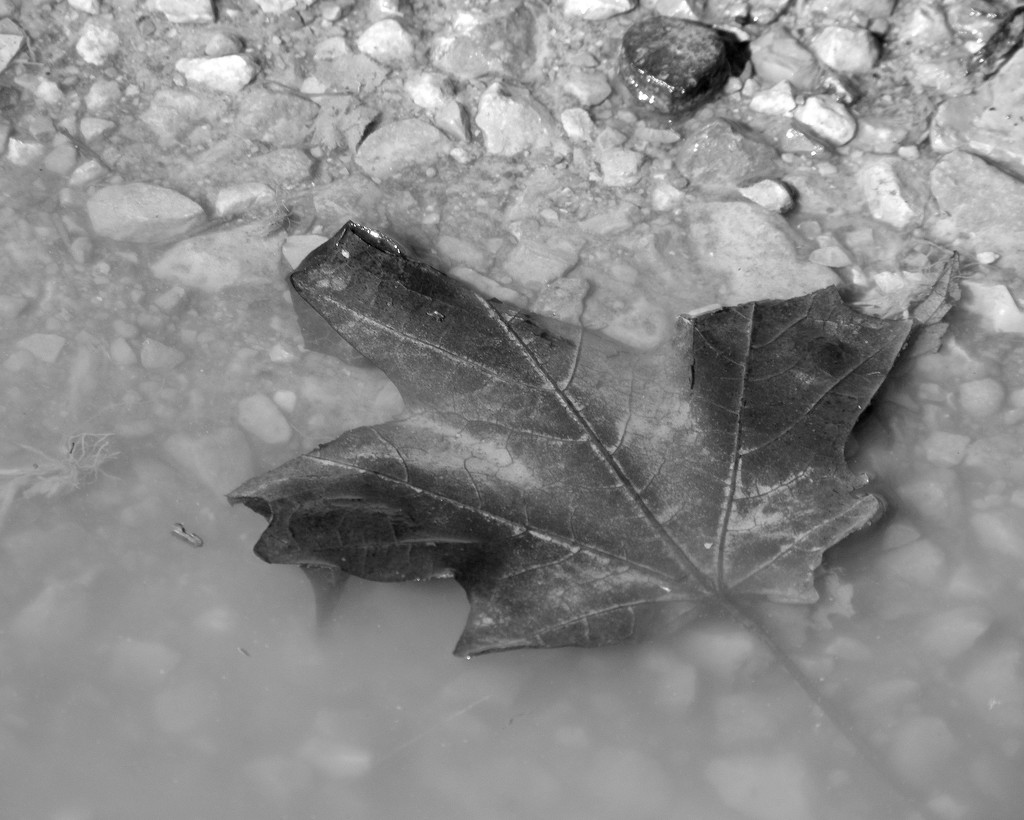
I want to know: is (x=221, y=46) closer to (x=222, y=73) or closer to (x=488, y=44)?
(x=222, y=73)

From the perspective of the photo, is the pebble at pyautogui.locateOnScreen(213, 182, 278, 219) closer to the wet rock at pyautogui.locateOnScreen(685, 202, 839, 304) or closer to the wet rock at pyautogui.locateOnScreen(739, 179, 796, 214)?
the wet rock at pyautogui.locateOnScreen(685, 202, 839, 304)

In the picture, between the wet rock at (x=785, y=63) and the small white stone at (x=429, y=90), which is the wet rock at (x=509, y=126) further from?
the wet rock at (x=785, y=63)

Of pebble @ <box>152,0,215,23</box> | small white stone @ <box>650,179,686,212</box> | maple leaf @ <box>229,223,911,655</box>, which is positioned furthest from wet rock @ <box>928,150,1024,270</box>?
pebble @ <box>152,0,215,23</box>

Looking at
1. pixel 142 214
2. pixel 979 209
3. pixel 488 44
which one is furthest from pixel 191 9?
pixel 979 209

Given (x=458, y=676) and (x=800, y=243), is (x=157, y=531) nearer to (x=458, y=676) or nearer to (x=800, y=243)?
(x=458, y=676)

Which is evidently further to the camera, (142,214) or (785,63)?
(785,63)

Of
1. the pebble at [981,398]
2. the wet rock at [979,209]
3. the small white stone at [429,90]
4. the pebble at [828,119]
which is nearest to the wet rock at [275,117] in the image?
the small white stone at [429,90]
